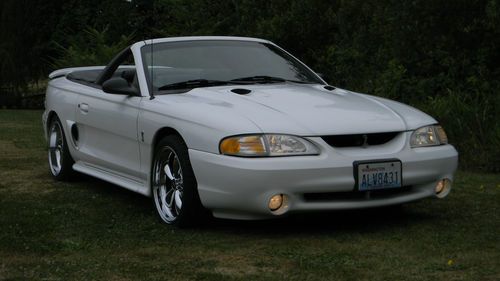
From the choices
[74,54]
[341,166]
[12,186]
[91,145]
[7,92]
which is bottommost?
[7,92]

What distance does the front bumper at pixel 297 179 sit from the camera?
5.66 meters

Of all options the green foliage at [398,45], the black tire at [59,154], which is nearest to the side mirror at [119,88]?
the black tire at [59,154]

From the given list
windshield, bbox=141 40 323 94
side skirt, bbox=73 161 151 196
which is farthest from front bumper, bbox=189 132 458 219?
windshield, bbox=141 40 323 94

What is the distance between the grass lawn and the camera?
4.99m

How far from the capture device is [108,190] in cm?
807

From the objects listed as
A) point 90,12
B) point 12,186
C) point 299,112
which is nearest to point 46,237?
point 299,112

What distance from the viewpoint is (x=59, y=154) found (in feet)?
28.5

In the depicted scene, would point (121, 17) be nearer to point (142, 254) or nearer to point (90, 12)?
point (90, 12)

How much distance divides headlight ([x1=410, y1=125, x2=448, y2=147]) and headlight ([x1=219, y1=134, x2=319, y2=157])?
79 cm

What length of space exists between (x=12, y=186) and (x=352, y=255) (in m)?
3.90

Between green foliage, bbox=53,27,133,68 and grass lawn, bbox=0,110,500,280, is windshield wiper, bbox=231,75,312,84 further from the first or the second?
green foliage, bbox=53,27,133,68

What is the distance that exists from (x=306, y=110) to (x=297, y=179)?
0.61 metres

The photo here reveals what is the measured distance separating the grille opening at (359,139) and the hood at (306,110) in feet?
0.16

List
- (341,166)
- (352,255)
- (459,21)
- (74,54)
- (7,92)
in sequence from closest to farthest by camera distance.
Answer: (352,255), (341,166), (459,21), (74,54), (7,92)
